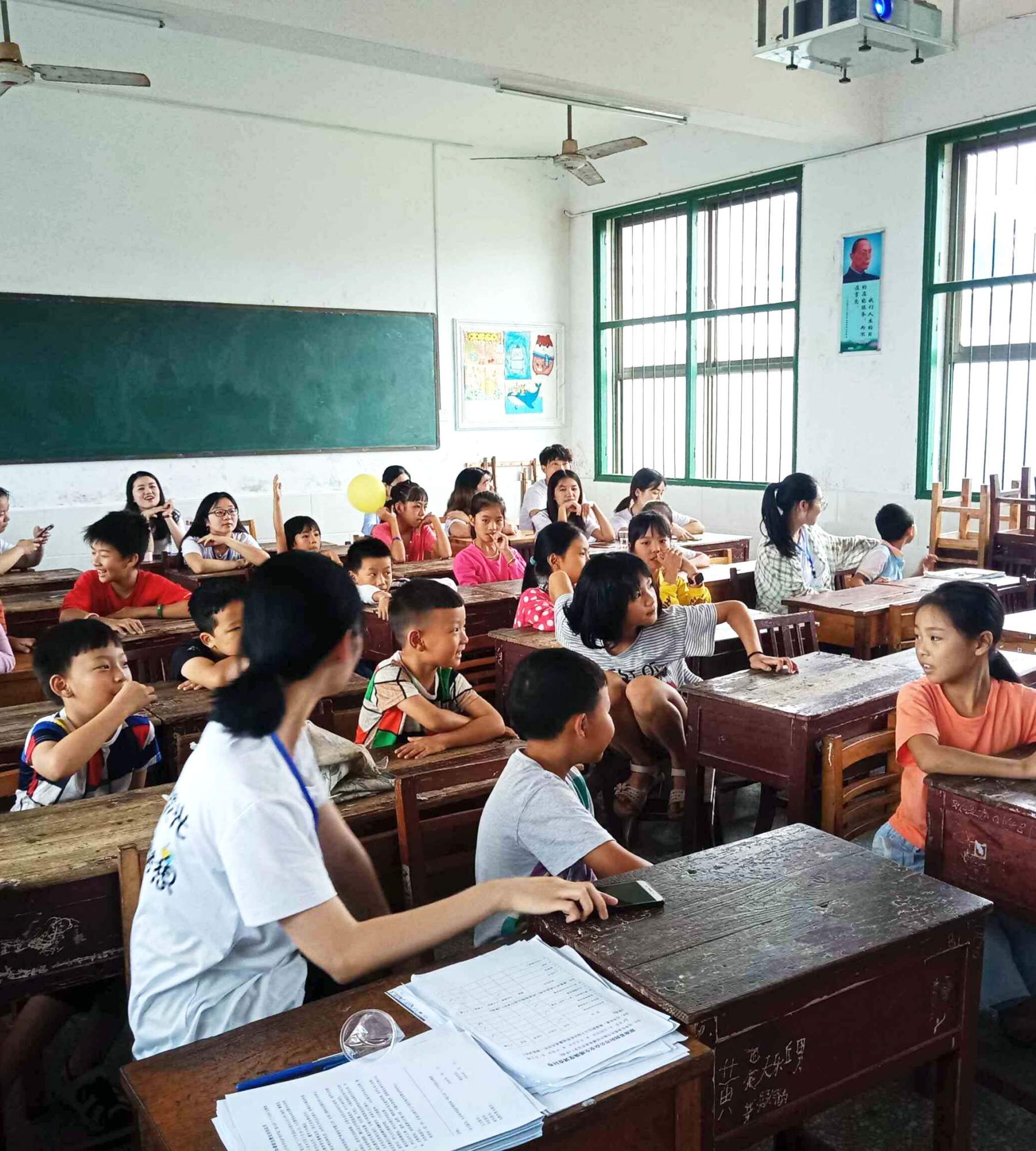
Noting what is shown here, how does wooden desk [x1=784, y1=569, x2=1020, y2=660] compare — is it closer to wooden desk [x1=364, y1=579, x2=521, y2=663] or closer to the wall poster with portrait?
wooden desk [x1=364, y1=579, x2=521, y2=663]

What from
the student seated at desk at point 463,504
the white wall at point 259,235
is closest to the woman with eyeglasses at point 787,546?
the student seated at desk at point 463,504

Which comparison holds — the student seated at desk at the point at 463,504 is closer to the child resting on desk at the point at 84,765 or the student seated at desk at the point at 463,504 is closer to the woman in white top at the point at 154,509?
the woman in white top at the point at 154,509

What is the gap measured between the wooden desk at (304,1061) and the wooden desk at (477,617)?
8.81 feet

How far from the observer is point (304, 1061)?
1112mm

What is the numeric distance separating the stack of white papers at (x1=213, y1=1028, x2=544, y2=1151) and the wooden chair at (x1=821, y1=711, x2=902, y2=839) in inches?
53.3

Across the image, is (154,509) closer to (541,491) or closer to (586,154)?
(541,491)

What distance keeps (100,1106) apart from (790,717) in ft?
5.44

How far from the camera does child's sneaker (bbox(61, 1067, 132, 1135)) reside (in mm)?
1804

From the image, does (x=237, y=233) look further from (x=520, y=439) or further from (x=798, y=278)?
(x=798, y=278)

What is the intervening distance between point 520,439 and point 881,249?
3.46 m

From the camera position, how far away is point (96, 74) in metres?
4.66

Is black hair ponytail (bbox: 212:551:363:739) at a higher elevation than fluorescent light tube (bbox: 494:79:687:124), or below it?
below

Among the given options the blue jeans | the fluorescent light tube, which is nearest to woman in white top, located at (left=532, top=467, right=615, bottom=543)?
the fluorescent light tube

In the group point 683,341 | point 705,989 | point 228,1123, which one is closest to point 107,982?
point 228,1123
